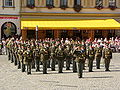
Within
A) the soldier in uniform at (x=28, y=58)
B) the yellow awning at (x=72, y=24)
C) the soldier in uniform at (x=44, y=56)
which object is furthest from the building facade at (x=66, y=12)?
the soldier in uniform at (x=28, y=58)

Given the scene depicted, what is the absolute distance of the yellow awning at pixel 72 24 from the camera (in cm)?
3587

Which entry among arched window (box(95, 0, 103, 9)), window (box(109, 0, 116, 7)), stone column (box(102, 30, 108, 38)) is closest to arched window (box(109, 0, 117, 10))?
window (box(109, 0, 116, 7))

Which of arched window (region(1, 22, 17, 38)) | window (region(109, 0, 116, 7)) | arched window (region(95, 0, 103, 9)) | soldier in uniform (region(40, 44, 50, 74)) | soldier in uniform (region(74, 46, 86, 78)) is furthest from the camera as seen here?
window (region(109, 0, 116, 7))

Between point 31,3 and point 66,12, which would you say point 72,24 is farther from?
point 31,3

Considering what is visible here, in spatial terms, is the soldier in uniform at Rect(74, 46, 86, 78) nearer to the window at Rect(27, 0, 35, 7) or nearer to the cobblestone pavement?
the cobblestone pavement

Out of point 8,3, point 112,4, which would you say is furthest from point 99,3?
point 8,3

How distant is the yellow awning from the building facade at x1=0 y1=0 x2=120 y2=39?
3.46 ft

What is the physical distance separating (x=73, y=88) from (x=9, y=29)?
25.1 m

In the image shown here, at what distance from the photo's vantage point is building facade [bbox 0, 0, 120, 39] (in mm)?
38625

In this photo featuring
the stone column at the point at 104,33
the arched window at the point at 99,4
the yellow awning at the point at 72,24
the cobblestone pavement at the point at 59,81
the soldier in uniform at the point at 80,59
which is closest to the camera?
the cobblestone pavement at the point at 59,81

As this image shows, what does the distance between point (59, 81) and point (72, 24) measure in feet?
69.9

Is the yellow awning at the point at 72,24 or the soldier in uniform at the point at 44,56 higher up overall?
the yellow awning at the point at 72,24

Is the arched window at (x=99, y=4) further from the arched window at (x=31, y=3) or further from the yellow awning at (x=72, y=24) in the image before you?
the arched window at (x=31, y=3)

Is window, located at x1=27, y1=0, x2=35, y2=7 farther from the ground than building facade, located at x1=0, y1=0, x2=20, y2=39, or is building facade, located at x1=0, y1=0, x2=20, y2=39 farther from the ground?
window, located at x1=27, y1=0, x2=35, y2=7
